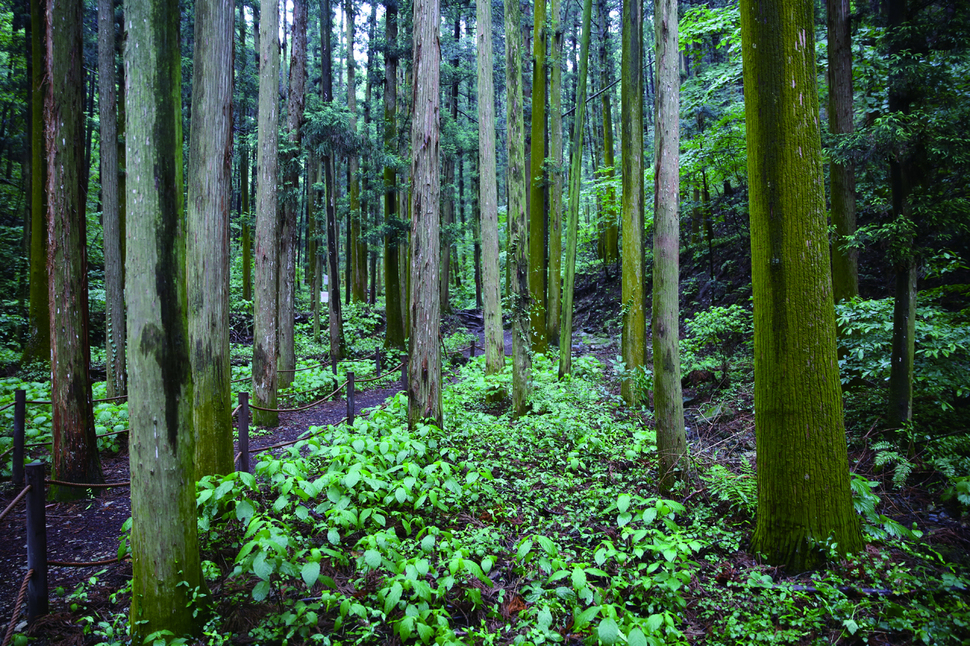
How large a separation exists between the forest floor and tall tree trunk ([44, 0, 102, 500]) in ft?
2.25

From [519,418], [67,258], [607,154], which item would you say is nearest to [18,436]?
[67,258]

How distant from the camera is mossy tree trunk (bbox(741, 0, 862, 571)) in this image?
3662 mm

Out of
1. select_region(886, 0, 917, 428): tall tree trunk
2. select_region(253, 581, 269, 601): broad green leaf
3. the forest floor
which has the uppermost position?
select_region(886, 0, 917, 428): tall tree trunk

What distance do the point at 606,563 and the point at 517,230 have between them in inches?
237

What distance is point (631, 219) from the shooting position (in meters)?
8.16

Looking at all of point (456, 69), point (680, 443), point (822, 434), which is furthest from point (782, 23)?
point (456, 69)

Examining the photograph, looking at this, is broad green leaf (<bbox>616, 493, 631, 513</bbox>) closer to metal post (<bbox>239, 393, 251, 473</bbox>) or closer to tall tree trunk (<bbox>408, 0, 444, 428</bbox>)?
tall tree trunk (<bbox>408, 0, 444, 428</bbox>)

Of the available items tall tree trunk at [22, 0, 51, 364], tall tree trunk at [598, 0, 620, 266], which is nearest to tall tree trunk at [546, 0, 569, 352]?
tall tree trunk at [598, 0, 620, 266]

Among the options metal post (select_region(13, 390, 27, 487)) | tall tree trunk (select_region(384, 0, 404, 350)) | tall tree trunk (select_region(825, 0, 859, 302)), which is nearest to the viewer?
metal post (select_region(13, 390, 27, 487))

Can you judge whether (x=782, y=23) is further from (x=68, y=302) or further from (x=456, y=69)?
(x=456, y=69)

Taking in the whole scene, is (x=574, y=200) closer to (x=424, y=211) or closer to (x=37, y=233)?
(x=424, y=211)

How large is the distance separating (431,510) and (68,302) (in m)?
5.07

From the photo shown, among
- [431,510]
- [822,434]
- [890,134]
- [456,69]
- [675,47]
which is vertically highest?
[456,69]

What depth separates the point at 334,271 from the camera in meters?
13.2
